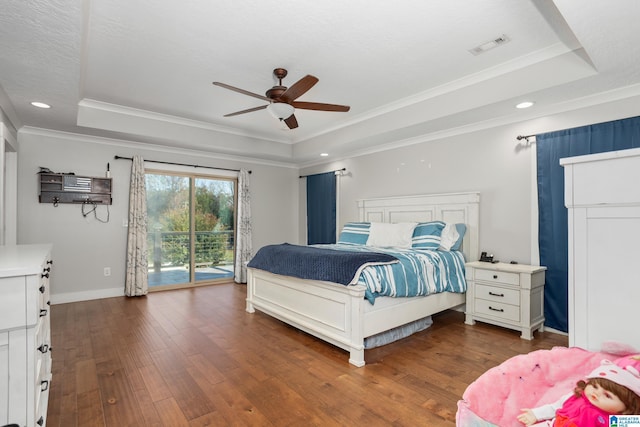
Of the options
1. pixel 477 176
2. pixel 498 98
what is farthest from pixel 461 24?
pixel 477 176

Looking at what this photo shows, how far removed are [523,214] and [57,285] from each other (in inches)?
235

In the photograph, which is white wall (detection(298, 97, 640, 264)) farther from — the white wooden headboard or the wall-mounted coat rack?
the wall-mounted coat rack

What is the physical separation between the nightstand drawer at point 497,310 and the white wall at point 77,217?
4899mm

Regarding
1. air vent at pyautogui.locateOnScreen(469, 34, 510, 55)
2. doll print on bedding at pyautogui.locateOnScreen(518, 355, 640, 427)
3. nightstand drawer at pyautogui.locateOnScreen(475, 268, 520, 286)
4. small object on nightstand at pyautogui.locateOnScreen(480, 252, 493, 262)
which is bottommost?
nightstand drawer at pyautogui.locateOnScreen(475, 268, 520, 286)

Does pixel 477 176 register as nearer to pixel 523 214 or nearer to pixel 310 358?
pixel 523 214

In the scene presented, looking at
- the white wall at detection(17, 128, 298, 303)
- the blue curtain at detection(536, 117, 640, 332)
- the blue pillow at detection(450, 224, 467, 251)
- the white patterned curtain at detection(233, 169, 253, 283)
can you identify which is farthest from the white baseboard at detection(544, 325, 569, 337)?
the white wall at detection(17, 128, 298, 303)

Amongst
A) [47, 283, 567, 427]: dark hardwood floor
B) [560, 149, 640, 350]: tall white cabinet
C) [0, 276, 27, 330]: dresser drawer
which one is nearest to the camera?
[560, 149, 640, 350]: tall white cabinet

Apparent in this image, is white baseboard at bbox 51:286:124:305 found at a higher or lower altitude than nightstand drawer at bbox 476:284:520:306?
lower

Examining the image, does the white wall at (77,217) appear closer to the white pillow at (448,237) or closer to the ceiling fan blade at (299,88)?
the ceiling fan blade at (299,88)

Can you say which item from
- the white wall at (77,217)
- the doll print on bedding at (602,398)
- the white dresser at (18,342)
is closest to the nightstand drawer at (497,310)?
the doll print on bedding at (602,398)

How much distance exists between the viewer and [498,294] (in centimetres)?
339

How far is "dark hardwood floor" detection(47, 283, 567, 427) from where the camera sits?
1977 mm

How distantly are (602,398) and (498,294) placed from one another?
3099 millimetres

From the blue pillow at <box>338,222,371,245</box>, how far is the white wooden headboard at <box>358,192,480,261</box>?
47 centimetres
